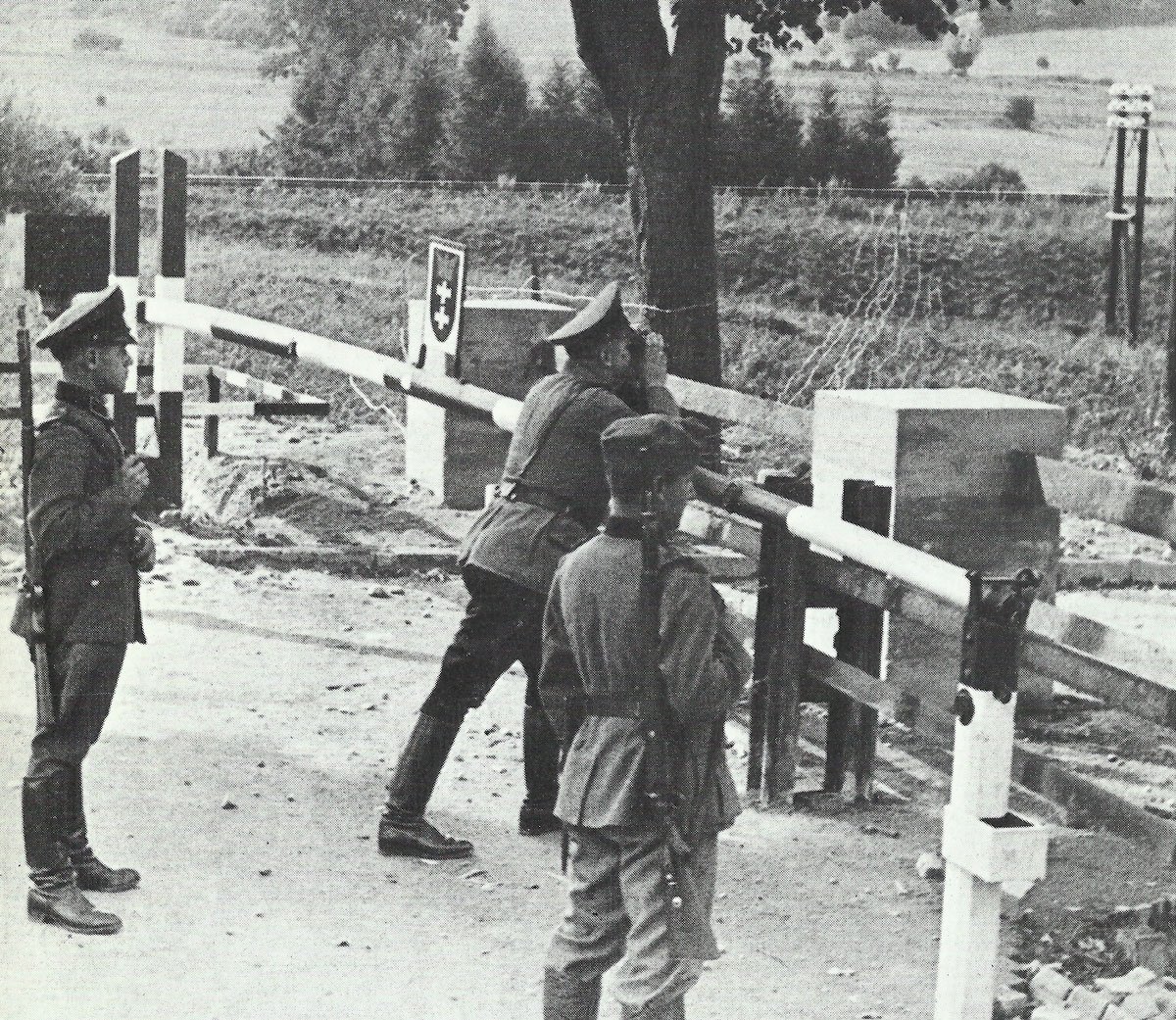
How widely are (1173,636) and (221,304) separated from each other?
14.2 meters

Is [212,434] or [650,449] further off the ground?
[650,449]

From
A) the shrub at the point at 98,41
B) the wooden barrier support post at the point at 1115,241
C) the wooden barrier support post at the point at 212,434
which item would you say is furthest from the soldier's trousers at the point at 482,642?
the wooden barrier support post at the point at 1115,241

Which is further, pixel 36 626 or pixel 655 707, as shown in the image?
pixel 36 626

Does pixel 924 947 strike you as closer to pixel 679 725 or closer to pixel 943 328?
pixel 679 725

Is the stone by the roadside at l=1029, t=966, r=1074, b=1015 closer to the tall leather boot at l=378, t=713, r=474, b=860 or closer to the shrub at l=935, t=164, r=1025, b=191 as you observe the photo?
the tall leather boot at l=378, t=713, r=474, b=860

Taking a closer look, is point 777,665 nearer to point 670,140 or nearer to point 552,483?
point 552,483

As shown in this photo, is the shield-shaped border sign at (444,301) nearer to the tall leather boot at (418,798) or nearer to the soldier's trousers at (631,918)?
the tall leather boot at (418,798)

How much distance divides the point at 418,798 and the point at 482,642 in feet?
1.68

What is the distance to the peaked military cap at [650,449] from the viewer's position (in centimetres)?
401

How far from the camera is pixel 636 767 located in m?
4.02

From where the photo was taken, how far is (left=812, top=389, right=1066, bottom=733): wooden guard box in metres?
7.29

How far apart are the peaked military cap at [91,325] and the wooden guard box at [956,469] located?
285 cm

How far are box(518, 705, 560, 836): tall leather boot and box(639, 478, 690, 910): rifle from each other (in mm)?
2218

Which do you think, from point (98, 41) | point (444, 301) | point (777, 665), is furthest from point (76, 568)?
point (98, 41)
